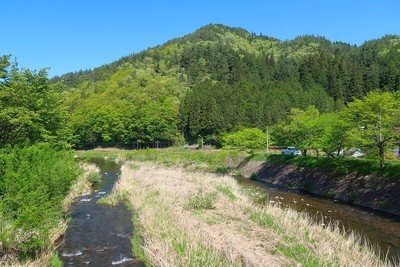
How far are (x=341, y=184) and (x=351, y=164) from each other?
2.19 meters

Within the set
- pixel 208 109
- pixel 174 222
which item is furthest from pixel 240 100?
pixel 174 222

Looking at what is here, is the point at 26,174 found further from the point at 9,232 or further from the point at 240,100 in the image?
the point at 240,100

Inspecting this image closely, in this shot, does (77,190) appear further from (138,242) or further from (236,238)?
(236,238)

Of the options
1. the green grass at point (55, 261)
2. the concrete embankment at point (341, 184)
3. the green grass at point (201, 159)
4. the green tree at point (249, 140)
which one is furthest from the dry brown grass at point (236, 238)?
the green tree at point (249, 140)

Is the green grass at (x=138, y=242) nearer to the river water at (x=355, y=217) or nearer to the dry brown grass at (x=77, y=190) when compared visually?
the dry brown grass at (x=77, y=190)

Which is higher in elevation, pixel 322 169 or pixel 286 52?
pixel 286 52

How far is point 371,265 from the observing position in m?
11.1

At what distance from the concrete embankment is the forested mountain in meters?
38.0

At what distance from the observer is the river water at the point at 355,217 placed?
16.7 metres

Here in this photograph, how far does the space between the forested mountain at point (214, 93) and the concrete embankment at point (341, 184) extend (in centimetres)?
3797

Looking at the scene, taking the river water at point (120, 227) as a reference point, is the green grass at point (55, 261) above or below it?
→ above

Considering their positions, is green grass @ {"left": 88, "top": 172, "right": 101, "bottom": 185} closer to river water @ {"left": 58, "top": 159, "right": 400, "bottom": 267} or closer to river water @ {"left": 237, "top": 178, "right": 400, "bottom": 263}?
river water @ {"left": 58, "top": 159, "right": 400, "bottom": 267}

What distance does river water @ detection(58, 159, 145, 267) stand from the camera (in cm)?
1315

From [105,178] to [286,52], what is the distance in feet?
559
